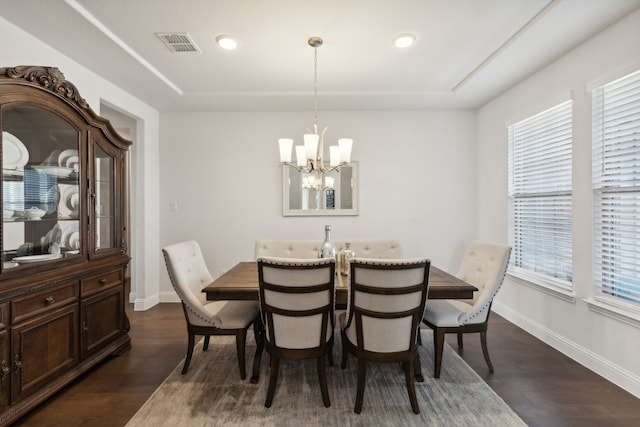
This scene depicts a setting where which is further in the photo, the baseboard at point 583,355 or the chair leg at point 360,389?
the baseboard at point 583,355

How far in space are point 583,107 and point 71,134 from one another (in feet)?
12.7

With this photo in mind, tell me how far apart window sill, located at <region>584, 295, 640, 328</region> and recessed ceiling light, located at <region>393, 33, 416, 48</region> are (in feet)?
7.97

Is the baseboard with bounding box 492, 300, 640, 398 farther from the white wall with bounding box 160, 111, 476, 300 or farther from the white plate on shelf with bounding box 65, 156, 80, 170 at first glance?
the white plate on shelf with bounding box 65, 156, 80, 170

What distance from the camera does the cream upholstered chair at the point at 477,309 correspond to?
2227mm

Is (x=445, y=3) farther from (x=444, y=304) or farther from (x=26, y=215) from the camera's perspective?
(x=26, y=215)

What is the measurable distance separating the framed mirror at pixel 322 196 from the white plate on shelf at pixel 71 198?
87.5 inches

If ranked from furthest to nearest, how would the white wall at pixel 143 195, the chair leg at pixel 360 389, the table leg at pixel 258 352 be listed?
the white wall at pixel 143 195 → the table leg at pixel 258 352 → the chair leg at pixel 360 389

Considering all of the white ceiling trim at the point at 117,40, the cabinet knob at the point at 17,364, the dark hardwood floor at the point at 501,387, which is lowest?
the dark hardwood floor at the point at 501,387

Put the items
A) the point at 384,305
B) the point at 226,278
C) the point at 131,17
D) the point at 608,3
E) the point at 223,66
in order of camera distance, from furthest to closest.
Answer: the point at 223,66, the point at 226,278, the point at 131,17, the point at 608,3, the point at 384,305

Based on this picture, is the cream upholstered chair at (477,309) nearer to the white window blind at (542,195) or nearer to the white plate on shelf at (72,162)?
the white window blind at (542,195)

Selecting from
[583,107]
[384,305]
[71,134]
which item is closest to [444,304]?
[384,305]

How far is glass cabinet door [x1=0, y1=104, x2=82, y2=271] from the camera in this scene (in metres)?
1.80

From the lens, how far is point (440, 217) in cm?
411

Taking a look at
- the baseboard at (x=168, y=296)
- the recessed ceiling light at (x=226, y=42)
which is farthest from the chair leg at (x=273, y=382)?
the baseboard at (x=168, y=296)
